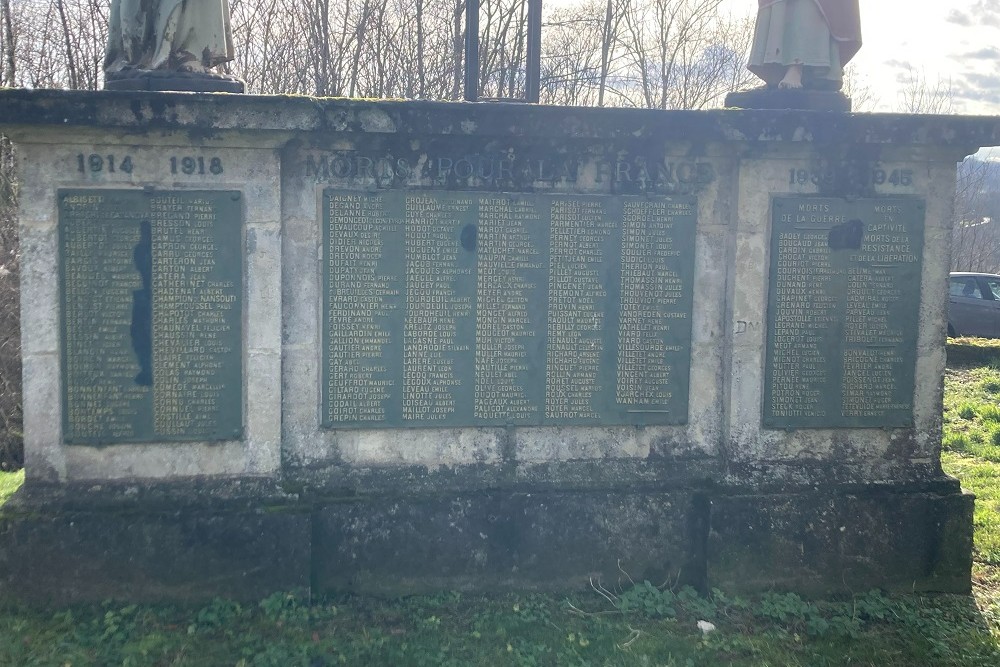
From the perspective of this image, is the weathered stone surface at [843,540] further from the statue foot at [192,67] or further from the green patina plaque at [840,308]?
the statue foot at [192,67]

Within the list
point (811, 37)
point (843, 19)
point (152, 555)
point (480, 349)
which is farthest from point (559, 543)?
point (843, 19)

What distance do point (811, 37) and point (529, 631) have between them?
470cm

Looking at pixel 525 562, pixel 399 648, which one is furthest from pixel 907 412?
pixel 399 648

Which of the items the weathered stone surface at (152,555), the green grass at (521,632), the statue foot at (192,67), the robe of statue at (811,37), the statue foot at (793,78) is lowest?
the green grass at (521,632)

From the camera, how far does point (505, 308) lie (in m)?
6.47

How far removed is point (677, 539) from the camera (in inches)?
257

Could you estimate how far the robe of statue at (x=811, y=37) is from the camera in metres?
6.55

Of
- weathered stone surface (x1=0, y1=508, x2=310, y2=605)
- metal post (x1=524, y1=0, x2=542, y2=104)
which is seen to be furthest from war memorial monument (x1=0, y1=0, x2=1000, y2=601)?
metal post (x1=524, y1=0, x2=542, y2=104)

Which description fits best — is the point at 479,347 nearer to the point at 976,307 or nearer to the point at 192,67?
the point at 192,67

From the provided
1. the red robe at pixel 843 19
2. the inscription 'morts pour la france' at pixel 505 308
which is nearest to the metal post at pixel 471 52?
the inscription 'morts pour la france' at pixel 505 308

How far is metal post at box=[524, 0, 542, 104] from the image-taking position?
6590 millimetres

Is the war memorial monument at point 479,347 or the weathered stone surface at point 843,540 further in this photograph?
the weathered stone surface at point 843,540

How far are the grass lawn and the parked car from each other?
44.7 feet

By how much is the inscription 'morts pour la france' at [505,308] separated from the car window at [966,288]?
49.1ft
